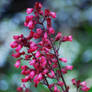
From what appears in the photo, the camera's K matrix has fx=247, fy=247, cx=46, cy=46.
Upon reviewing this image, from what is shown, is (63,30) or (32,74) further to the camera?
(63,30)

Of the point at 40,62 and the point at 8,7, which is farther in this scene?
the point at 8,7

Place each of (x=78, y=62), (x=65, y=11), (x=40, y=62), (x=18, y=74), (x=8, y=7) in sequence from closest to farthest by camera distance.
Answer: (x=40, y=62) < (x=18, y=74) < (x=78, y=62) < (x=65, y=11) < (x=8, y=7)

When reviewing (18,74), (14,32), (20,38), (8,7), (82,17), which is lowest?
(20,38)

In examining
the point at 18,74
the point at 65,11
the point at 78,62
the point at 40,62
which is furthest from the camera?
the point at 65,11

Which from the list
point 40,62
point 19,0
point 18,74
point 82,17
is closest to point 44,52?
point 40,62

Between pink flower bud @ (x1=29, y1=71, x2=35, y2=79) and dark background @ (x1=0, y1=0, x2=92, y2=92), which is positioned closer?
pink flower bud @ (x1=29, y1=71, x2=35, y2=79)

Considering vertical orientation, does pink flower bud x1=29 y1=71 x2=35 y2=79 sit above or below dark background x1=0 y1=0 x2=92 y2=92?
below

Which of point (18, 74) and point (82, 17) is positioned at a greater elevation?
point (82, 17)

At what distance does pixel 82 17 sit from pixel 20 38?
4.10 m

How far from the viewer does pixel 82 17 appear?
5.82 meters

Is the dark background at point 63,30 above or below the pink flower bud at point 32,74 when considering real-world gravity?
above

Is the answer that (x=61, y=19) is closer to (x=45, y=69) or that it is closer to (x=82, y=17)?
(x=82, y=17)

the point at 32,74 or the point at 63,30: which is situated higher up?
the point at 63,30

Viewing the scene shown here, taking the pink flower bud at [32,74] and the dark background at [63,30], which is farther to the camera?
the dark background at [63,30]
